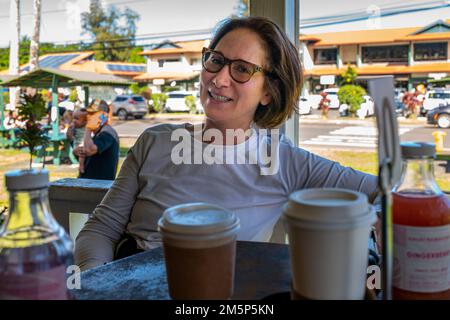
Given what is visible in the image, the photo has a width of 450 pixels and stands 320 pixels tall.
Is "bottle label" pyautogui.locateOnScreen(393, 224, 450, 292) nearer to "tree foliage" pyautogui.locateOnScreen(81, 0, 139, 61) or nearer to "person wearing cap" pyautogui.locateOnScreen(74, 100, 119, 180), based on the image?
"person wearing cap" pyautogui.locateOnScreen(74, 100, 119, 180)

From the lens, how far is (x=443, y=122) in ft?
13.5

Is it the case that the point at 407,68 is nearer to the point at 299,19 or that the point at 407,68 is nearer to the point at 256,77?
the point at 299,19

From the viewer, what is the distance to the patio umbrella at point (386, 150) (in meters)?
0.54

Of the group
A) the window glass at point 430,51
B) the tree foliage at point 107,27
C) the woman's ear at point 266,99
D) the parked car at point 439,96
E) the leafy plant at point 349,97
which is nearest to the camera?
the woman's ear at point 266,99

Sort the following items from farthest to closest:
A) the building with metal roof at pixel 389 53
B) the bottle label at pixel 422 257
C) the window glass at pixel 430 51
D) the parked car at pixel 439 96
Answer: the window glass at pixel 430 51 < the building with metal roof at pixel 389 53 < the parked car at pixel 439 96 < the bottle label at pixel 422 257

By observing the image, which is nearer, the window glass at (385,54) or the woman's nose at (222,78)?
the woman's nose at (222,78)

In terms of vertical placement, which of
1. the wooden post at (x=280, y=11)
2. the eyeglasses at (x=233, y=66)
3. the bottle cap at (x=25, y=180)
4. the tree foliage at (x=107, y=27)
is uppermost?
the tree foliage at (x=107, y=27)

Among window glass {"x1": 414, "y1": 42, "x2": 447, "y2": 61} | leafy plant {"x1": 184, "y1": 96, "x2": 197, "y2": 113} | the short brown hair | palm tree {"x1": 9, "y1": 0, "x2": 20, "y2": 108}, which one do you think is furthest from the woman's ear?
leafy plant {"x1": 184, "y1": 96, "x2": 197, "y2": 113}

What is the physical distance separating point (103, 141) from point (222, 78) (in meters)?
2.76

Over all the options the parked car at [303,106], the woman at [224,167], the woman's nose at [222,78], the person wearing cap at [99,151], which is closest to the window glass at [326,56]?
the person wearing cap at [99,151]

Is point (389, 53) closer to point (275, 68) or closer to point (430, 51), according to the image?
point (430, 51)

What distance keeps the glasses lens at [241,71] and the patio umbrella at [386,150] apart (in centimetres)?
88

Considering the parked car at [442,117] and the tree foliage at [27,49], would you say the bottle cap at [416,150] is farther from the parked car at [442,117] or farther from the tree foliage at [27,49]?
the tree foliage at [27,49]

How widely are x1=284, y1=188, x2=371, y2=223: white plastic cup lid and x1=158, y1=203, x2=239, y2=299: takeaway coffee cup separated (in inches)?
4.0
